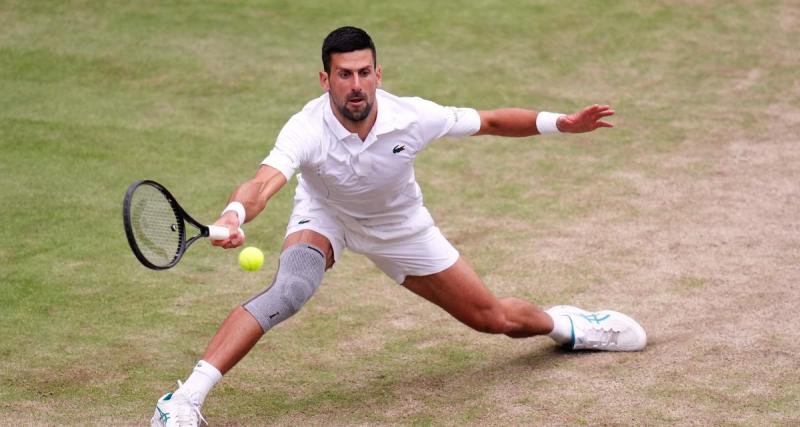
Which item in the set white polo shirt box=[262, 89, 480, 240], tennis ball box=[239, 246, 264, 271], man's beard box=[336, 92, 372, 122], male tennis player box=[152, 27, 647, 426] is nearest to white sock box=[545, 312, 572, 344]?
male tennis player box=[152, 27, 647, 426]

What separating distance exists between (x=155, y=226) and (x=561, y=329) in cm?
257

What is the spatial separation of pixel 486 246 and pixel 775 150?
3.26 metres

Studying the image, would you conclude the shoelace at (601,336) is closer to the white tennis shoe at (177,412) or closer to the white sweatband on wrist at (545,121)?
the white sweatband on wrist at (545,121)

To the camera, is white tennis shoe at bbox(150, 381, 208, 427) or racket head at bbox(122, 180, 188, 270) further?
white tennis shoe at bbox(150, 381, 208, 427)

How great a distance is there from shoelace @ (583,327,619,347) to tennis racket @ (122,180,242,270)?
Answer: 2592mm

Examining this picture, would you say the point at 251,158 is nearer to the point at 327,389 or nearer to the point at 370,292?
the point at 370,292

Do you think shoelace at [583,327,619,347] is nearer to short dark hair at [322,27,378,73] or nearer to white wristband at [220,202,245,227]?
short dark hair at [322,27,378,73]

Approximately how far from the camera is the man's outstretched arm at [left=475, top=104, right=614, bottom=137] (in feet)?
21.3

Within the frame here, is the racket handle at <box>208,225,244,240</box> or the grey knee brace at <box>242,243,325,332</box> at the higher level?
the racket handle at <box>208,225,244,240</box>

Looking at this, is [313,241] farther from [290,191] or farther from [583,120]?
[290,191]

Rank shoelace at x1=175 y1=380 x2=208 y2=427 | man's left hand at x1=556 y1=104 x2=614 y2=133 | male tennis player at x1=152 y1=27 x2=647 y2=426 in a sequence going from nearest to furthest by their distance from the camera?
shoelace at x1=175 y1=380 x2=208 y2=427 < male tennis player at x1=152 y1=27 x2=647 y2=426 < man's left hand at x1=556 y1=104 x2=614 y2=133

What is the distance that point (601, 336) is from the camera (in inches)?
272

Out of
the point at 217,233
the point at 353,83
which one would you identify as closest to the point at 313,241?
the point at 353,83

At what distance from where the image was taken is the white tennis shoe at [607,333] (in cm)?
689
